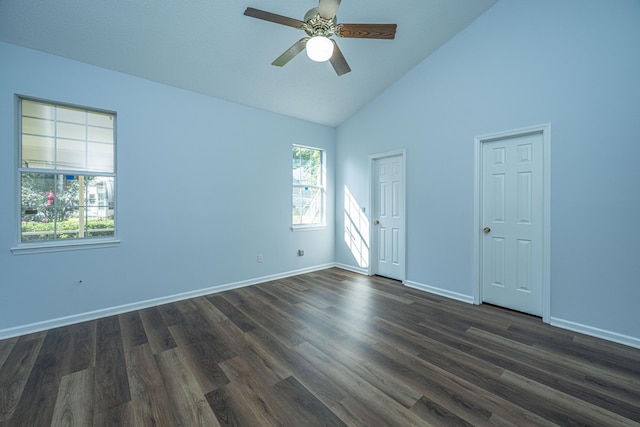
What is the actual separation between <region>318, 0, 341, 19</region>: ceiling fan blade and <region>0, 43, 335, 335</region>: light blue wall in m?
2.27

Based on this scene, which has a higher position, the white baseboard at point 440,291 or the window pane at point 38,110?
the window pane at point 38,110

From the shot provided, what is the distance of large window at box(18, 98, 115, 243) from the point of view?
2664mm

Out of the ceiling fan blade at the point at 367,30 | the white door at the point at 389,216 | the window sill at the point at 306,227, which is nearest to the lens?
the ceiling fan blade at the point at 367,30

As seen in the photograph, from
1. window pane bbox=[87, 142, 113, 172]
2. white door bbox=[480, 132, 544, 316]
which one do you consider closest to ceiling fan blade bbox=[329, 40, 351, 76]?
white door bbox=[480, 132, 544, 316]

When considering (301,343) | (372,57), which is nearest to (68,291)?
(301,343)

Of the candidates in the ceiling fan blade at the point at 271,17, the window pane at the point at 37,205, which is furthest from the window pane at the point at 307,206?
the window pane at the point at 37,205

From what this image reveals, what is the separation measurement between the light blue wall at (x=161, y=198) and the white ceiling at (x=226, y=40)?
249mm

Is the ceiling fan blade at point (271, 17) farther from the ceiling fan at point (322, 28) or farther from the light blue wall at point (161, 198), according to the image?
the light blue wall at point (161, 198)

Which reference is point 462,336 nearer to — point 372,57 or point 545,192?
point 545,192

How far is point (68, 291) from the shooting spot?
2754mm

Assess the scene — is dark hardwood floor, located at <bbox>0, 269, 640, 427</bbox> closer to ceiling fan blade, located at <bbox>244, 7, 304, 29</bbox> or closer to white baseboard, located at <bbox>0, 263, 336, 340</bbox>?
white baseboard, located at <bbox>0, 263, 336, 340</bbox>

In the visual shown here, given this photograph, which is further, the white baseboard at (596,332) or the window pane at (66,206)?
the window pane at (66,206)

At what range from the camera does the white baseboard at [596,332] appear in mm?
2316

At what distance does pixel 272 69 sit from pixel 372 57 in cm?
133
